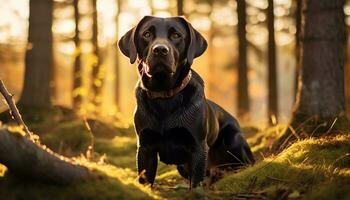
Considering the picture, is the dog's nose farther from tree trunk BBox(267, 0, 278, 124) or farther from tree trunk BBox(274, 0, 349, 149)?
tree trunk BBox(267, 0, 278, 124)

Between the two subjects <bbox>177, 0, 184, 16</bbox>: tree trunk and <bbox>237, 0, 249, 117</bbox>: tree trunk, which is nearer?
<bbox>237, 0, 249, 117</bbox>: tree trunk

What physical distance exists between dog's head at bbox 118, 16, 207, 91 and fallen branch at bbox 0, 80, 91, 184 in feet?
4.87

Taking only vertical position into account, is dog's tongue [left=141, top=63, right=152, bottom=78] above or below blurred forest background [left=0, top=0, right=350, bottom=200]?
above

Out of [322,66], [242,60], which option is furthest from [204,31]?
[322,66]

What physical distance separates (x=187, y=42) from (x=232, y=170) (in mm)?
1995

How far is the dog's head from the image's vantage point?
189 inches

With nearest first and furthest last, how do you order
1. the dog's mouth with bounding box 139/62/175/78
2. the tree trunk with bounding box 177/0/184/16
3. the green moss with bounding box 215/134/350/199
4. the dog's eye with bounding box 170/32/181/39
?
the green moss with bounding box 215/134/350/199, the dog's mouth with bounding box 139/62/175/78, the dog's eye with bounding box 170/32/181/39, the tree trunk with bounding box 177/0/184/16

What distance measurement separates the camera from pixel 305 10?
6.88 meters

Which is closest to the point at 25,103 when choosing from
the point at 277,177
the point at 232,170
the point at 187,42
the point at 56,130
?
the point at 56,130

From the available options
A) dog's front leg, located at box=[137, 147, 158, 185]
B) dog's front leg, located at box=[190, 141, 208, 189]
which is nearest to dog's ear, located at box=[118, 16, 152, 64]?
dog's front leg, located at box=[137, 147, 158, 185]

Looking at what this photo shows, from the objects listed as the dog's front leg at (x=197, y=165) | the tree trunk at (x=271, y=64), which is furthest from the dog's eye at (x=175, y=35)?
the tree trunk at (x=271, y=64)

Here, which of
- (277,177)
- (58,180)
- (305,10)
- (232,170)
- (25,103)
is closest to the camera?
(58,180)

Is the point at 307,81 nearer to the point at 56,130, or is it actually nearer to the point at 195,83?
the point at 195,83

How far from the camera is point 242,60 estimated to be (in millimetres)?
16656
